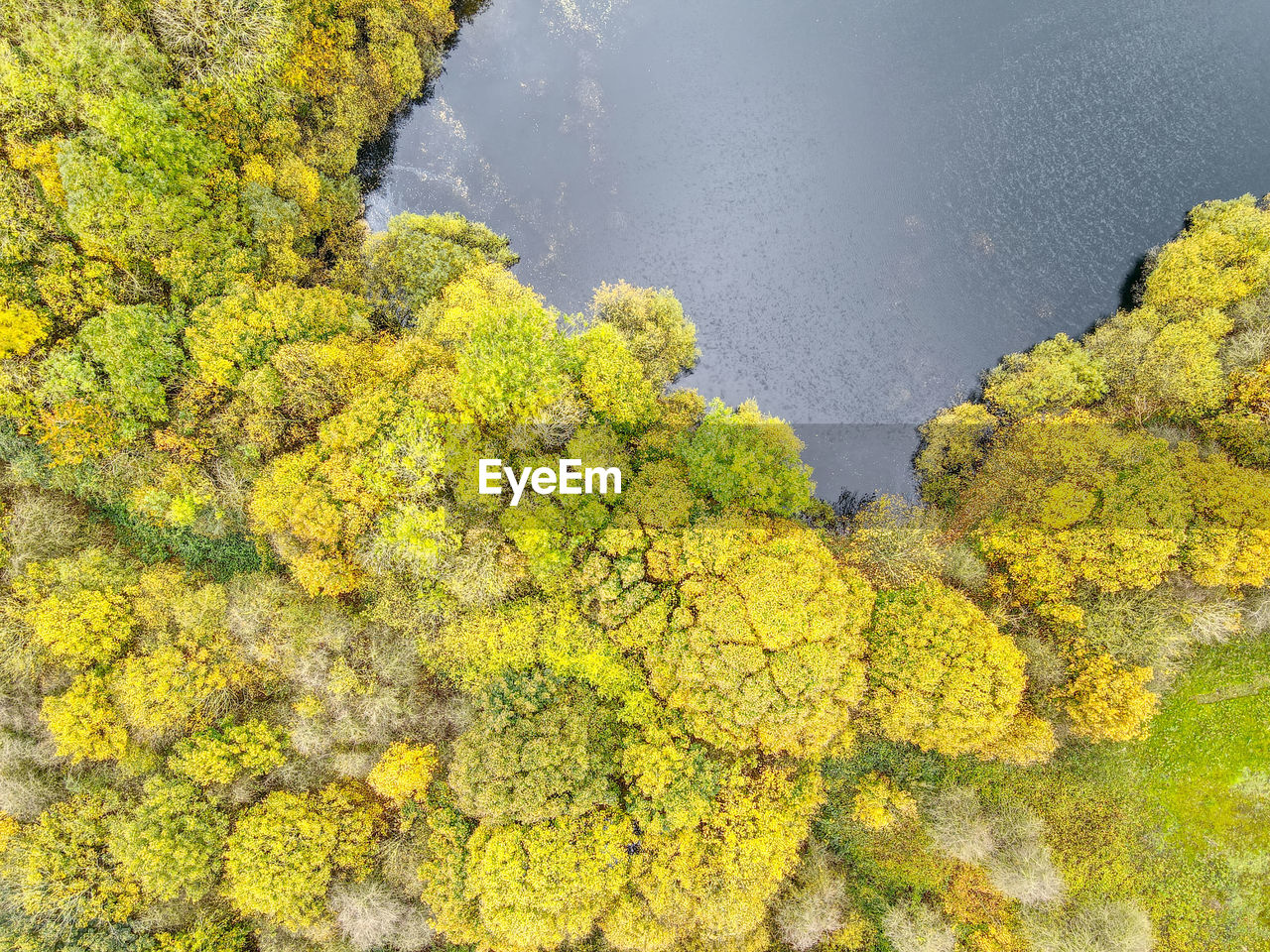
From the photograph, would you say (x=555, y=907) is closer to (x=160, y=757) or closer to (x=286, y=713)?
(x=286, y=713)

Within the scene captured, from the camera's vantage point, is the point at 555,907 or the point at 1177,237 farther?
the point at 1177,237

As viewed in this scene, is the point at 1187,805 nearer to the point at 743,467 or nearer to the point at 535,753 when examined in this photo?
the point at 743,467

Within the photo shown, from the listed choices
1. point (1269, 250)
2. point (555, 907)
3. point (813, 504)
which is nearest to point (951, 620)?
point (813, 504)

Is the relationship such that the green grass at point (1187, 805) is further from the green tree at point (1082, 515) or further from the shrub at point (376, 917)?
the shrub at point (376, 917)

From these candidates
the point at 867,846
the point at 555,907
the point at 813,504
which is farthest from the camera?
the point at 813,504

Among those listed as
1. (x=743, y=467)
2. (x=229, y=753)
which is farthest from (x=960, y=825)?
(x=229, y=753)

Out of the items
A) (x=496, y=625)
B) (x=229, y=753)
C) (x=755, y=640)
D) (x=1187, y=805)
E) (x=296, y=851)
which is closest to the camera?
(x=755, y=640)

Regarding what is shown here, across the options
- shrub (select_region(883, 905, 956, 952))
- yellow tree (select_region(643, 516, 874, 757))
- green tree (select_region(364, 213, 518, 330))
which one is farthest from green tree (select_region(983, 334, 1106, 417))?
green tree (select_region(364, 213, 518, 330))
